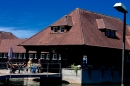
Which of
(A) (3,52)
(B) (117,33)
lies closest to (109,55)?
(B) (117,33)

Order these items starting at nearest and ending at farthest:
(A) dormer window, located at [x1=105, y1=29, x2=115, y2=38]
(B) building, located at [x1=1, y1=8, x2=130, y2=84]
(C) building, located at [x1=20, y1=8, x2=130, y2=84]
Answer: (B) building, located at [x1=1, y1=8, x2=130, y2=84], (C) building, located at [x1=20, y1=8, x2=130, y2=84], (A) dormer window, located at [x1=105, y1=29, x2=115, y2=38]

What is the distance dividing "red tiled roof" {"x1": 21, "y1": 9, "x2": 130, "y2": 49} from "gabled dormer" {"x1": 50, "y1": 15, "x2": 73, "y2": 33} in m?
0.24

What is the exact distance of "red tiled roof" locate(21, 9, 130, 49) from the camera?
105ft

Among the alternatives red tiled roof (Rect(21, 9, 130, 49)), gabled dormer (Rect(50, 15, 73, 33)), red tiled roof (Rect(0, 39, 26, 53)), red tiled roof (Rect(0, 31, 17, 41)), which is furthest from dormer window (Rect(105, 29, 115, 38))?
red tiled roof (Rect(0, 31, 17, 41))

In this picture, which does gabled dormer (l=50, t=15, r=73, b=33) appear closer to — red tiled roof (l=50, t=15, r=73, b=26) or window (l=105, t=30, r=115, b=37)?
red tiled roof (l=50, t=15, r=73, b=26)

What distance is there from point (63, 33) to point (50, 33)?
6.84 feet

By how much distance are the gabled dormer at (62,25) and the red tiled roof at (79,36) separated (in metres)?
0.24

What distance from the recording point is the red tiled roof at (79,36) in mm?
32125

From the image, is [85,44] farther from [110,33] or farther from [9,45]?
[9,45]

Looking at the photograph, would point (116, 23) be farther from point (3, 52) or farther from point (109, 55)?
point (3, 52)

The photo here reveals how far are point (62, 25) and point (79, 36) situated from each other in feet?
10.1

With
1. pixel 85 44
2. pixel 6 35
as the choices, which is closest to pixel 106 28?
pixel 85 44

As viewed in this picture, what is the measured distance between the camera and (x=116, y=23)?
43688 millimetres

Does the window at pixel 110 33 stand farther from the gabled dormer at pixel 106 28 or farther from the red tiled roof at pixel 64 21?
the red tiled roof at pixel 64 21
